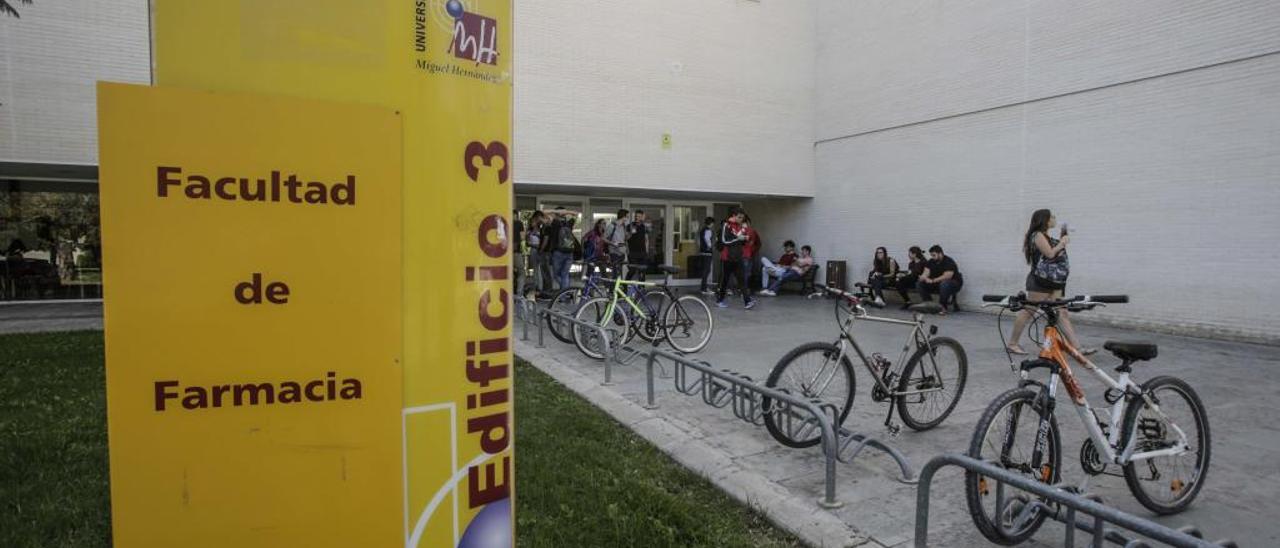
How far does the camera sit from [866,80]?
1532 centimetres

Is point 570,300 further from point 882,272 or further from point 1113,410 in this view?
point 882,272

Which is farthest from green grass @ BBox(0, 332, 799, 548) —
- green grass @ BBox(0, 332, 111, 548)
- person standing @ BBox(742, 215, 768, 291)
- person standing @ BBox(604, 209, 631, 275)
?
person standing @ BBox(742, 215, 768, 291)

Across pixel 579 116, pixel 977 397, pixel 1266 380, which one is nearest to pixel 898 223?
pixel 579 116

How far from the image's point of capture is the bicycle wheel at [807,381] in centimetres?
446

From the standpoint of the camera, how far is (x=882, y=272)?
14.5 m

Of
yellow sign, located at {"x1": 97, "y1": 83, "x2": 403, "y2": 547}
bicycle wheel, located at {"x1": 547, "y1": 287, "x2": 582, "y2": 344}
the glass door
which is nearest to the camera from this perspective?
yellow sign, located at {"x1": 97, "y1": 83, "x2": 403, "y2": 547}

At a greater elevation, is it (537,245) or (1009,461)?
(537,245)

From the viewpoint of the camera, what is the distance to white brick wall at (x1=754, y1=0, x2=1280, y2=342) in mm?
9492

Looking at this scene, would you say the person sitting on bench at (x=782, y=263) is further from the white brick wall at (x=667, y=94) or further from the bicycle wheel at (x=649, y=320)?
the bicycle wheel at (x=649, y=320)

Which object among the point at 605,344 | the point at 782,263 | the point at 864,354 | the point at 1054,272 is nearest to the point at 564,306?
the point at 605,344

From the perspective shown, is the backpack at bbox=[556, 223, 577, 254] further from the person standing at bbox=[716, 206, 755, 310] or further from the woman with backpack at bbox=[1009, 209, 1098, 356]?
the woman with backpack at bbox=[1009, 209, 1098, 356]

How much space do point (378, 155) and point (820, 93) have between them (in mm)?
16509

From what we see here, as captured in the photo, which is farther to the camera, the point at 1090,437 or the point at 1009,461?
the point at 1090,437

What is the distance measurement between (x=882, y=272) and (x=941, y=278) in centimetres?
159
